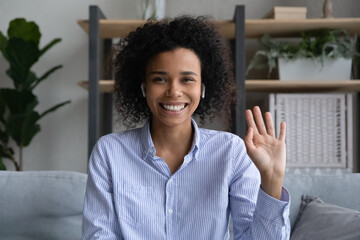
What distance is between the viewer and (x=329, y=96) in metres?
2.53

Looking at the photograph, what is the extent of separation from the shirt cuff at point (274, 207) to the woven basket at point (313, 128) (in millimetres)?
1413

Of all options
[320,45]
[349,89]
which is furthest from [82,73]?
[349,89]

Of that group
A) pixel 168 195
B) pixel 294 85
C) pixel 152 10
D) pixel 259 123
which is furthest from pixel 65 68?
pixel 259 123

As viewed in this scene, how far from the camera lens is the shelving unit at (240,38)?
2354 mm

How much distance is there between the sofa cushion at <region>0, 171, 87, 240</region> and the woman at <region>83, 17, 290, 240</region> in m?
0.33

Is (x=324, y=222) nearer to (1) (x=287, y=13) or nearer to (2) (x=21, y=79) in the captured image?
(1) (x=287, y=13)

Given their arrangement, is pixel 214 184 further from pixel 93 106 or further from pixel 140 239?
pixel 93 106

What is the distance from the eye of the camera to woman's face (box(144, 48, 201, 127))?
123 centimetres

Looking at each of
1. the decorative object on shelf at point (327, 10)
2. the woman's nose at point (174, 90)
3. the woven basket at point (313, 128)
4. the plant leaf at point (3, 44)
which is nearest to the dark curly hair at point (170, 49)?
the woman's nose at point (174, 90)

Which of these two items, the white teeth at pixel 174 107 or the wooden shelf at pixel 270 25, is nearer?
the white teeth at pixel 174 107

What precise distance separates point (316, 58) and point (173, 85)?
4.82ft

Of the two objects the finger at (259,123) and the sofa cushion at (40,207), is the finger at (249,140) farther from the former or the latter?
the sofa cushion at (40,207)

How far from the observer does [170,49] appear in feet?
4.11

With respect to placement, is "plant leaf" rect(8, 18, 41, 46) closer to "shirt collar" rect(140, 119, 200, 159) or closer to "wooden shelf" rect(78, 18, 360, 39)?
"wooden shelf" rect(78, 18, 360, 39)
